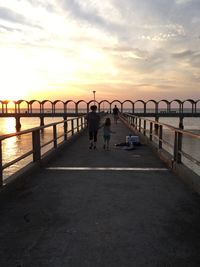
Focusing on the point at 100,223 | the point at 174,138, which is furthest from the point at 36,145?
the point at 100,223

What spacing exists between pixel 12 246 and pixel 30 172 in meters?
4.09

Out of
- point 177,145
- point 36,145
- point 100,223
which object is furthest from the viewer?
point 36,145

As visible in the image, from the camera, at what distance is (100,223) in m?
4.75

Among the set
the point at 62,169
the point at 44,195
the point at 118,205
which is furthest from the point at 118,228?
the point at 62,169

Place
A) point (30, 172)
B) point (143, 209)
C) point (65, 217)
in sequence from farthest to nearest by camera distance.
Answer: point (30, 172)
point (143, 209)
point (65, 217)

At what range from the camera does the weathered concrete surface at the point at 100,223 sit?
3.74 meters

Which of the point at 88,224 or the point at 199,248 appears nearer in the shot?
the point at 199,248

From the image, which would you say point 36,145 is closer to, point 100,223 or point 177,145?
point 177,145

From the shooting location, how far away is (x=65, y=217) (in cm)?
503

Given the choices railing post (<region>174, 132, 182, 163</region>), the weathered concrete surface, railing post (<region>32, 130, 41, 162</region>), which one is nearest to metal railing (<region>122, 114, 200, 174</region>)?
railing post (<region>174, 132, 182, 163</region>)

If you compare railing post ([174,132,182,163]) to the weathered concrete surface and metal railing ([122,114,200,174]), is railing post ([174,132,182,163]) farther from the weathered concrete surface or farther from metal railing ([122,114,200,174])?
the weathered concrete surface

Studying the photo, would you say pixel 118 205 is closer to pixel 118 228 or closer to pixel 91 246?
pixel 118 228

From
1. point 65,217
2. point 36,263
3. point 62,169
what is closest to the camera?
point 36,263

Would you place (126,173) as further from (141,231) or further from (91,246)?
(91,246)
